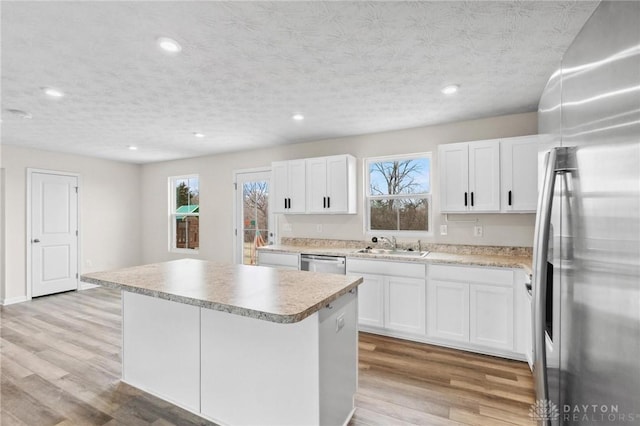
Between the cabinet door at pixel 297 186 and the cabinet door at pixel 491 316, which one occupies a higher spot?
the cabinet door at pixel 297 186

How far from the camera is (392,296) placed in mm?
3387

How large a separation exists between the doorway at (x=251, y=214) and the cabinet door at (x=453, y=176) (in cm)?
276

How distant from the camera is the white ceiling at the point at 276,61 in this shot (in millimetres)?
1735

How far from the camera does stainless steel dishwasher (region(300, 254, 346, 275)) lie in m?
3.66

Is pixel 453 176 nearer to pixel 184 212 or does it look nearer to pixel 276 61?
pixel 276 61

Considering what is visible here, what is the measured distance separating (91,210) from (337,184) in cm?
483

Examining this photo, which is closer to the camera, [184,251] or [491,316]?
[491,316]

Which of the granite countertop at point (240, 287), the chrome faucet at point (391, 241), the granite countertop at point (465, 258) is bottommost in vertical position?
the granite countertop at point (465, 258)

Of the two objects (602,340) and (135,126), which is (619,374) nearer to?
(602,340)

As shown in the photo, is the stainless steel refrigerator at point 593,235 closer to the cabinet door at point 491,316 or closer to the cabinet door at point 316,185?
the cabinet door at point 491,316

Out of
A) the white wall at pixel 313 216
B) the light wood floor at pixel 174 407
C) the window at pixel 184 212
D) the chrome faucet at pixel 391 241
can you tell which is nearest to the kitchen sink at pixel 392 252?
the chrome faucet at pixel 391 241

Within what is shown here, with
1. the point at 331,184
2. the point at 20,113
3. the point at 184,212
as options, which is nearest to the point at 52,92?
the point at 20,113

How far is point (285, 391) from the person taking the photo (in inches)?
69.3

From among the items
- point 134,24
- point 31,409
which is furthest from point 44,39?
point 31,409
